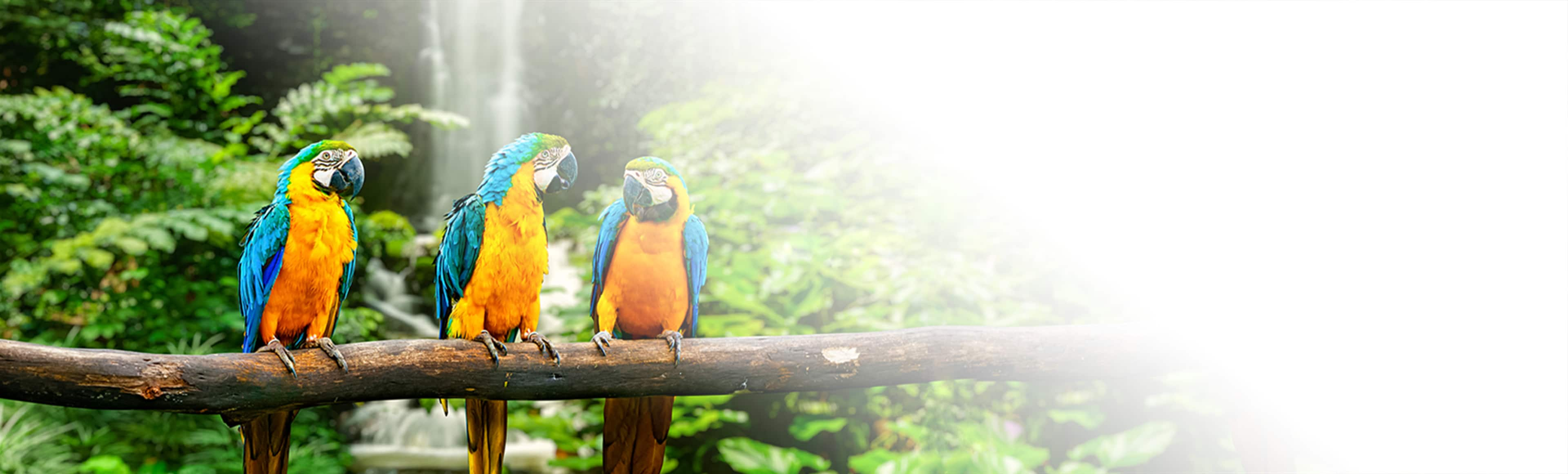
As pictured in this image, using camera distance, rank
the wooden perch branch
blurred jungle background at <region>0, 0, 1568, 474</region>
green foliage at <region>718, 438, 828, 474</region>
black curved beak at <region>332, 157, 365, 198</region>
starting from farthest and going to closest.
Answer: blurred jungle background at <region>0, 0, 1568, 474</region> → green foliage at <region>718, 438, 828, 474</region> → black curved beak at <region>332, 157, 365, 198</region> → the wooden perch branch

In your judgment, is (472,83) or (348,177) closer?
(348,177)

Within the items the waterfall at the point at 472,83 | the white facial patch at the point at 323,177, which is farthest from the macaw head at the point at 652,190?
the waterfall at the point at 472,83

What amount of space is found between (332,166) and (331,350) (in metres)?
0.23

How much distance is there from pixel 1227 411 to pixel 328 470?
3.33 metres

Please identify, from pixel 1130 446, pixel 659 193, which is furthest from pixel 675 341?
pixel 1130 446

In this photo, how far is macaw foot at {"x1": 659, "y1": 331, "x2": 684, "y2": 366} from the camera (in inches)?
38.6

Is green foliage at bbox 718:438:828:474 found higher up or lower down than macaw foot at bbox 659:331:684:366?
lower down

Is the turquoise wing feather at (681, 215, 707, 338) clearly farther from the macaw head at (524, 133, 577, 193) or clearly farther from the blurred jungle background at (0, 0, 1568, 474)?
the blurred jungle background at (0, 0, 1568, 474)

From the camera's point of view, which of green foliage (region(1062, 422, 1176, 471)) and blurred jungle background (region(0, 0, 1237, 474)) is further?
blurred jungle background (region(0, 0, 1237, 474))

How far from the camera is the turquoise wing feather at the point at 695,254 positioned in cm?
105

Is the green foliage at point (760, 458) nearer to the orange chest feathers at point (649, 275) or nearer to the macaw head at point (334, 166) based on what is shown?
the orange chest feathers at point (649, 275)

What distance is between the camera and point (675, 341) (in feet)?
3.28

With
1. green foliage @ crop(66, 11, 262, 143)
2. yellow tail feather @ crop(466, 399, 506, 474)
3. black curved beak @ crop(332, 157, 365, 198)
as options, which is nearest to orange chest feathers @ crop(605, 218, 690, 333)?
yellow tail feather @ crop(466, 399, 506, 474)

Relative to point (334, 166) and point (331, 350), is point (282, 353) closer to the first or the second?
point (331, 350)
